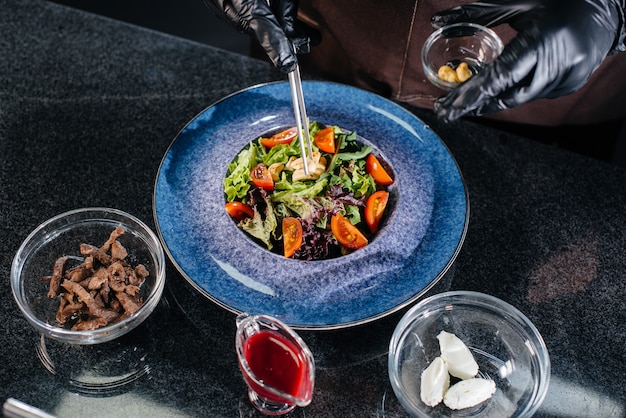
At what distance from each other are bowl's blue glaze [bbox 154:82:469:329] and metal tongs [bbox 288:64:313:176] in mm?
135

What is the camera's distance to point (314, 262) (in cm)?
141

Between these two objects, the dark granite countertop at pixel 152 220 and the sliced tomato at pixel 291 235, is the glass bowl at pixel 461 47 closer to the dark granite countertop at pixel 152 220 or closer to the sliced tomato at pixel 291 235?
the dark granite countertop at pixel 152 220

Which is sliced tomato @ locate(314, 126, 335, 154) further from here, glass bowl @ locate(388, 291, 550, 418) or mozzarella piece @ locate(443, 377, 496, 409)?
mozzarella piece @ locate(443, 377, 496, 409)

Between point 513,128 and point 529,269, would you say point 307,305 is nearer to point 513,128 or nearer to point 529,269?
point 529,269

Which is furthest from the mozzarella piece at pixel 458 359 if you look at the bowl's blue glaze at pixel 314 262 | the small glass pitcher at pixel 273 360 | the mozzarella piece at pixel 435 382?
the small glass pitcher at pixel 273 360

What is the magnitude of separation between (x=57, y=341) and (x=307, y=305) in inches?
21.0

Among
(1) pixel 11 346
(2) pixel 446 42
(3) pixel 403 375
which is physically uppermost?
(2) pixel 446 42

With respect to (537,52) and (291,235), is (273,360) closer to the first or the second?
(291,235)

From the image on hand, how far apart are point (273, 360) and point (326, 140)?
622 millimetres

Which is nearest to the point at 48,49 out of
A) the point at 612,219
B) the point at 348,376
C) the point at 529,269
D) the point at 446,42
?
the point at 446,42

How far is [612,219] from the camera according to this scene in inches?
65.1

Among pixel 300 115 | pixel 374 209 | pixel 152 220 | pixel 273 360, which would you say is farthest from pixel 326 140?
pixel 273 360

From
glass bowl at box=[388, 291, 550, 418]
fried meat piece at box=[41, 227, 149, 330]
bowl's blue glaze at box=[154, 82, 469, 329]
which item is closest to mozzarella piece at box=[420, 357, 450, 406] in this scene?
glass bowl at box=[388, 291, 550, 418]

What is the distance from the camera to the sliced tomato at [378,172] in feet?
5.31
